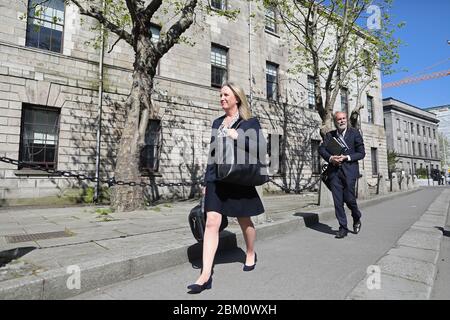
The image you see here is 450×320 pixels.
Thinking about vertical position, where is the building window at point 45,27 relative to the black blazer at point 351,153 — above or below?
above

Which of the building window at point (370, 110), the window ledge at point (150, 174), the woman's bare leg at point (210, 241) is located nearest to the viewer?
the woman's bare leg at point (210, 241)

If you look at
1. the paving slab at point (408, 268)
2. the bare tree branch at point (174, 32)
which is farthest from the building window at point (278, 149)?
the paving slab at point (408, 268)

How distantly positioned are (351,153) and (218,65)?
1066 centimetres

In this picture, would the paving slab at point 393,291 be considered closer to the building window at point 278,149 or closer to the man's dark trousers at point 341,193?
the man's dark trousers at point 341,193

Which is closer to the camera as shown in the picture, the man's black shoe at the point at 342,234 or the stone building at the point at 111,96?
the man's black shoe at the point at 342,234

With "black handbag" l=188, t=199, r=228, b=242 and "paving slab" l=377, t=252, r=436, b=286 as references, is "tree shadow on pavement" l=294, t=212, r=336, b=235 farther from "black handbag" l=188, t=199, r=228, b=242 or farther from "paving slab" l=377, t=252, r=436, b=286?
"black handbag" l=188, t=199, r=228, b=242

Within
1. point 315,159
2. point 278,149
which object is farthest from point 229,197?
point 315,159

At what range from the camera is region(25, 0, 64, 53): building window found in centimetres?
955

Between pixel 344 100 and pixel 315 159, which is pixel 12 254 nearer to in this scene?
pixel 315 159

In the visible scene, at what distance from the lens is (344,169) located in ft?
15.5

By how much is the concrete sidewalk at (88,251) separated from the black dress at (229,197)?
976mm

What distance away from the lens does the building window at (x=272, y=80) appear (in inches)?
645

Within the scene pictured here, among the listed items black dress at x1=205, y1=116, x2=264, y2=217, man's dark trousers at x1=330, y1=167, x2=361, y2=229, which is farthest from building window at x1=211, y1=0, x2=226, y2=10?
black dress at x1=205, y1=116, x2=264, y2=217
